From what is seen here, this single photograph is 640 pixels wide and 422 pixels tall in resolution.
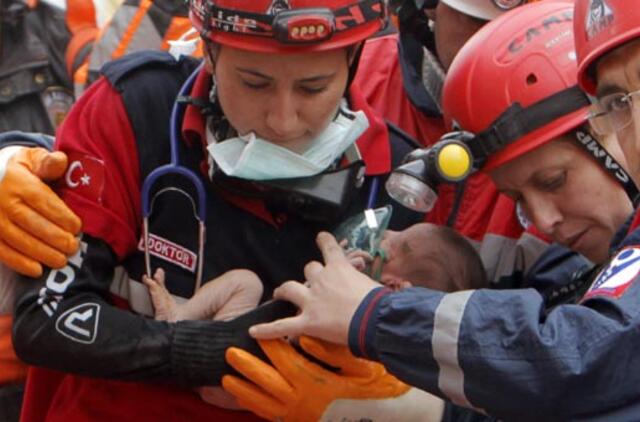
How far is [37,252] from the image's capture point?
9.18ft

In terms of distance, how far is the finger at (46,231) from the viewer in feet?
9.13

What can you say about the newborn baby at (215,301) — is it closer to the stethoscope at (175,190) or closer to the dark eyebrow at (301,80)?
the stethoscope at (175,190)

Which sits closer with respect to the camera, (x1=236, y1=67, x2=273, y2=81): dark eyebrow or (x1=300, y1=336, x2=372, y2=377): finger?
(x1=300, y1=336, x2=372, y2=377): finger

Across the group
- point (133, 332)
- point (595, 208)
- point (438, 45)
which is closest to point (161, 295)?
point (133, 332)

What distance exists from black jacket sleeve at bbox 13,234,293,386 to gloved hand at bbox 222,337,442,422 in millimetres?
53

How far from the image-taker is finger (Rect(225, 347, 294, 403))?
2.72m

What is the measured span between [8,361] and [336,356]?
31.6 inches

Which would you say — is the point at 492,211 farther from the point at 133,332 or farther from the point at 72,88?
the point at 72,88

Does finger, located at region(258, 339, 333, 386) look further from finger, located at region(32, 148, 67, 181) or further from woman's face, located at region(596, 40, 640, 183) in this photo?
woman's face, located at region(596, 40, 640, 183)

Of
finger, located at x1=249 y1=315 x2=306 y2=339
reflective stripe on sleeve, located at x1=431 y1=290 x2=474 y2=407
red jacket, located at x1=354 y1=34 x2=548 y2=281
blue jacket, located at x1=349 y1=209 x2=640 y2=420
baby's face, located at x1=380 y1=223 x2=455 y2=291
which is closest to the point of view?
blue jacket, located at x1=349 y1=209 x2=640 y2=420

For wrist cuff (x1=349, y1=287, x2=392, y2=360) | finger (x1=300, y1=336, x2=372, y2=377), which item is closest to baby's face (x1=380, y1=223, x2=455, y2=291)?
finger (x1=300, y1=336, x2=372, y2=377)

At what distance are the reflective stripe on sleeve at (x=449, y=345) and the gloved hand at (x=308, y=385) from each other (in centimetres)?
40

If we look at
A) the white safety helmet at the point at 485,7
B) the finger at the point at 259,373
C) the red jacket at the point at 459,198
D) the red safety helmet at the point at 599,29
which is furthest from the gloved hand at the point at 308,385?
the white safety helmet at the point at 485,7

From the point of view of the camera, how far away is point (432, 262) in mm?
3234
